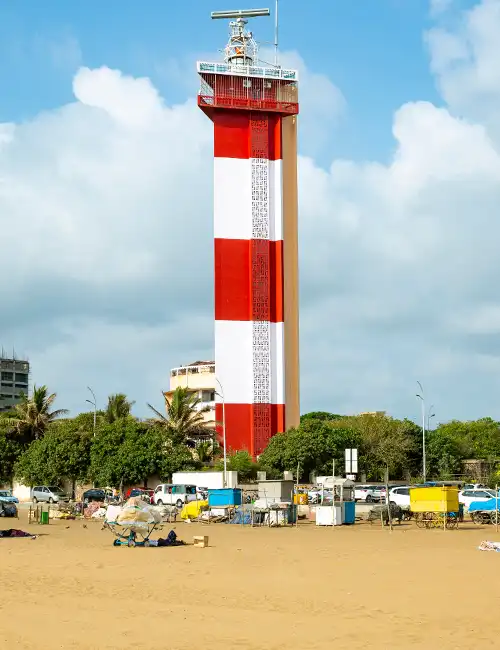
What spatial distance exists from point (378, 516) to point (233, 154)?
36881mm

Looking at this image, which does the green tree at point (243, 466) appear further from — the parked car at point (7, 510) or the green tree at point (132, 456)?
the parked car at point (7, 510)

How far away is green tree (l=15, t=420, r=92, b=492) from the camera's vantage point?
63.8m

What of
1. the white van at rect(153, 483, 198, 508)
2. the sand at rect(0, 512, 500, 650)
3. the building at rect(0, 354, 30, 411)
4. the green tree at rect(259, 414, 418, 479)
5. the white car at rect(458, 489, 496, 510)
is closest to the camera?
the sand at rect(0, 512, 500, 650)

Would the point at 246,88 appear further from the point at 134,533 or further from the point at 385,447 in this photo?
the point at 134,533

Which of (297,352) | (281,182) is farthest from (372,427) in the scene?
(281,182)

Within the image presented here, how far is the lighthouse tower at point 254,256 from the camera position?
6744 centimetres

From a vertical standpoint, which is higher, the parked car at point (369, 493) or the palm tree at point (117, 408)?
the palm tree at point (117, 408)

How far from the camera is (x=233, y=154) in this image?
6912 centimetres

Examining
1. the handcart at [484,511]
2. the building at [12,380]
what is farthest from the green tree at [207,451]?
the building at [12,380]

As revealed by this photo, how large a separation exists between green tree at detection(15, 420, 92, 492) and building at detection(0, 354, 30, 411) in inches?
3231

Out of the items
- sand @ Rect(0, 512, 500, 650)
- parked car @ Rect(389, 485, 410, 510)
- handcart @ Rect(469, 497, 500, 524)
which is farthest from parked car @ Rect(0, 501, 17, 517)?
handcart @ Rect(469, 497, 500, 524)

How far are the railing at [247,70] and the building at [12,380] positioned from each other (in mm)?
86380

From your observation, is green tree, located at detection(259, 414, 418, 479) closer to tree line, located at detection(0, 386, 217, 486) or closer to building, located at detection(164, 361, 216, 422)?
tree line, located at detection(0, 386, 217, 486)

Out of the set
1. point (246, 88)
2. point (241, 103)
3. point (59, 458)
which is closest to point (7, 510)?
point (59, 458)
